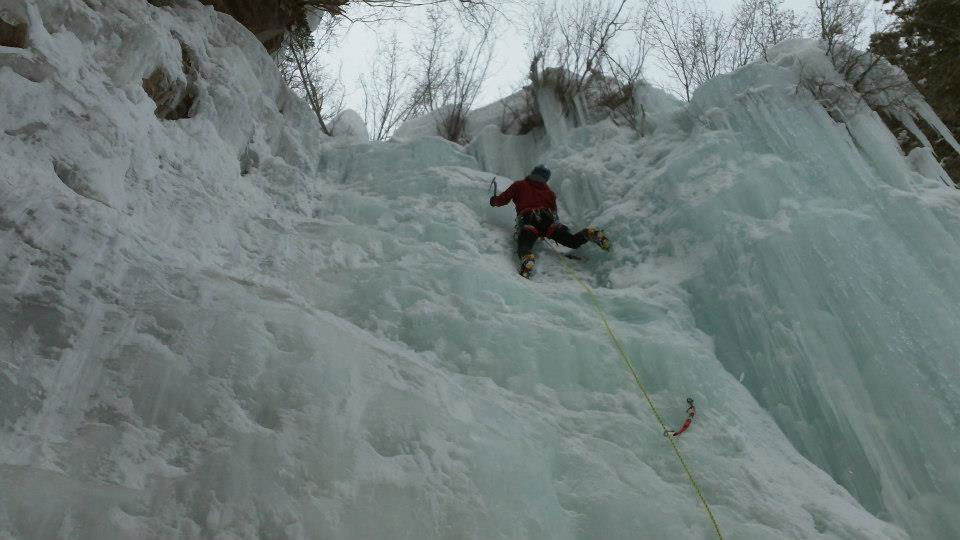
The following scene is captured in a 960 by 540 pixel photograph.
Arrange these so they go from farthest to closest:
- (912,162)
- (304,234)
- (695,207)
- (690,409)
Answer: (912,162), (695,207), (304,234), (690,409)

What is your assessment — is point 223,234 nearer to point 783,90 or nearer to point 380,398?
point 380,398

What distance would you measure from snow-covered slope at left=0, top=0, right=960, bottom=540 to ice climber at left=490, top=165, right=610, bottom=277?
173 mm

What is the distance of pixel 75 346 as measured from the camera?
2127mm

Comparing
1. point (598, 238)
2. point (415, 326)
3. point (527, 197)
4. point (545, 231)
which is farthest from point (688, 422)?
point (527, 197)

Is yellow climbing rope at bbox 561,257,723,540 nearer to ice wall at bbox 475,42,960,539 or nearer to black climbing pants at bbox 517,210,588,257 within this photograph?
black climbing pants at bbox 517,210,588,257

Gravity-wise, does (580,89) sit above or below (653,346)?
above

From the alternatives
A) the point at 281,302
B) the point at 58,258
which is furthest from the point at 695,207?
the point at 58,258

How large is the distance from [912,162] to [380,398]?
443 centimetres

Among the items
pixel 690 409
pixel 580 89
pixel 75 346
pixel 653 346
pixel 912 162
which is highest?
pixel 580 89

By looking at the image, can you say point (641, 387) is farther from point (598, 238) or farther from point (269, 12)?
point (269, 12)

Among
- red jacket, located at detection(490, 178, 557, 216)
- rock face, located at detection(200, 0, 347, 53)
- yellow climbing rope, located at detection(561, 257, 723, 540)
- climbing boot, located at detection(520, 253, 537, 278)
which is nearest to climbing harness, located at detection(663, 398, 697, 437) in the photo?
yellow climbing rope, located at detection(561, 257, 723, 540)

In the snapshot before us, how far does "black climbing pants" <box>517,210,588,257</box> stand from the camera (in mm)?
4551

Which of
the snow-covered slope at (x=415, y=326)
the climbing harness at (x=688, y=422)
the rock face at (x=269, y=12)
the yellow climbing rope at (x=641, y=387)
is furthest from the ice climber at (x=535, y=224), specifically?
the rock face at (x=269, y=12)

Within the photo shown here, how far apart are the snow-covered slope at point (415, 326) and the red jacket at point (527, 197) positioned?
0.64 ft
